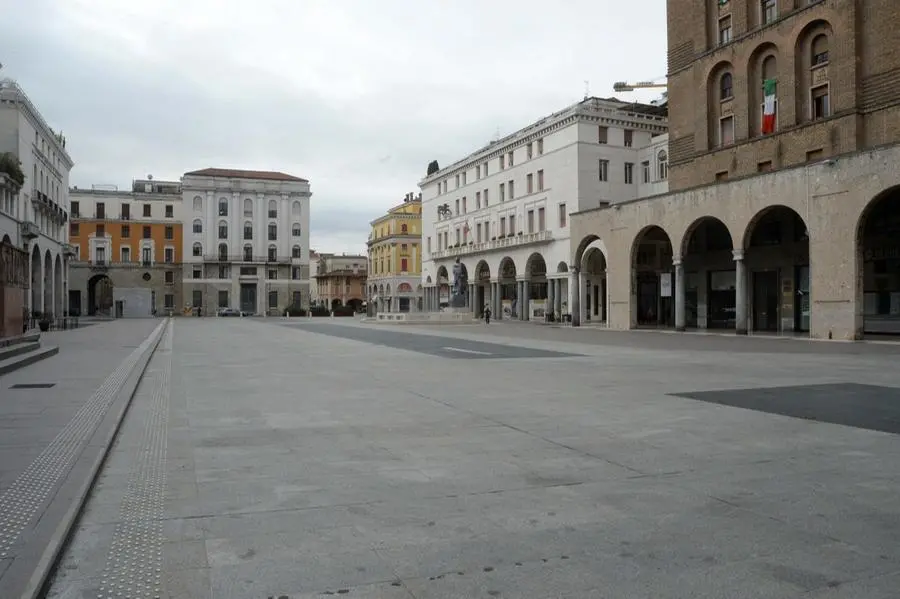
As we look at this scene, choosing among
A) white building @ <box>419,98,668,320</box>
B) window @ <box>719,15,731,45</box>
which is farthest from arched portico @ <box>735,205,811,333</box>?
white building @ <box>419,98,668,320</box>

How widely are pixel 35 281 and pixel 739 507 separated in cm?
6397

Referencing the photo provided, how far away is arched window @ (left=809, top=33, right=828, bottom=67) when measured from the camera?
103 ft

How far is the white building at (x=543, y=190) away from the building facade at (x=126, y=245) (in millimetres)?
45819

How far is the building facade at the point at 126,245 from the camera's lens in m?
94.3

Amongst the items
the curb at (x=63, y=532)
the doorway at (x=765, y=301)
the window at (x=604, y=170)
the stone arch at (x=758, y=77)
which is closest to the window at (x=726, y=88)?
the stone arch at (x=758, y=77)

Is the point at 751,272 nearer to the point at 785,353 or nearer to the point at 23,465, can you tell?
the point at 785,353

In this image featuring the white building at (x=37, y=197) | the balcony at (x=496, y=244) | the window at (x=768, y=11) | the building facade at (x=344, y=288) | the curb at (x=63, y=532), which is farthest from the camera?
the building facade at (x=344, y=288)

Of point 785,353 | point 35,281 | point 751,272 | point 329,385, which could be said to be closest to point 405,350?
point 329,385

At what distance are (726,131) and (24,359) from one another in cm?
3365

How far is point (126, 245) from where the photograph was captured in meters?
96.0

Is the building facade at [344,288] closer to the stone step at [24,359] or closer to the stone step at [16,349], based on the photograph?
the stone step at [24,359]

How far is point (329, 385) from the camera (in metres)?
13.2

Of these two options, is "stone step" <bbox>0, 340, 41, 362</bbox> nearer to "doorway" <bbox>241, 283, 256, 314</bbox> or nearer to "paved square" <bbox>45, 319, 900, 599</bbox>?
"paved square" <bbox>45, 319, 900, 599</bbox>

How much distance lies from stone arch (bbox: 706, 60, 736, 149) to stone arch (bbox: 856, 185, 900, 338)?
859 cm
